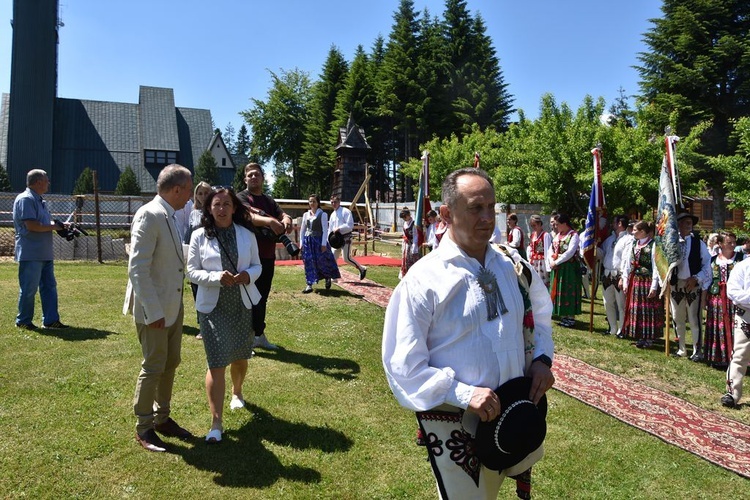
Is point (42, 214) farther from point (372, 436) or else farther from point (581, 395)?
point (581, 395)

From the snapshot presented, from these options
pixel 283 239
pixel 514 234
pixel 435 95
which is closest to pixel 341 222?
pixel 514 234

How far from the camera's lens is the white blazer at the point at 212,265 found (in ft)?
14.1

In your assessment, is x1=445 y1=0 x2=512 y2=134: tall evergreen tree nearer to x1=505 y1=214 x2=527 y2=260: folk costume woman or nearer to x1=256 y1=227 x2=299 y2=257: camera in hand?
x1=505 y1=214 x2=527 y2=260: folk costume woman

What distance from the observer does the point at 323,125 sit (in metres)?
55.7

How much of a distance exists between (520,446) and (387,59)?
49.0 metres

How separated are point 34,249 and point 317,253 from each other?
5.51 meters

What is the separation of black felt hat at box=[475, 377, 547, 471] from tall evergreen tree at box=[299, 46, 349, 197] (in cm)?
5186

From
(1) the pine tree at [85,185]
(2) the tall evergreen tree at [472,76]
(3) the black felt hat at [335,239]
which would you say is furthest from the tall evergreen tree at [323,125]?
(3) the black felt hat at [335,239]

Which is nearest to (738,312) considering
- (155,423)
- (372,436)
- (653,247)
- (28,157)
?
(653,247)

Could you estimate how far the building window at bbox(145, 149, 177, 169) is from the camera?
157 feet

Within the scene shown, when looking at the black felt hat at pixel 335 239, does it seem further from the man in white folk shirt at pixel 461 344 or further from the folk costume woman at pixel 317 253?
the man in white folk shirt at pixel 461 344

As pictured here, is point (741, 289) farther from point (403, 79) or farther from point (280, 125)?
point (280, 125)

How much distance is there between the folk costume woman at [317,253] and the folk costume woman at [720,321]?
22.8 ft

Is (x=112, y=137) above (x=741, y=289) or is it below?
above
